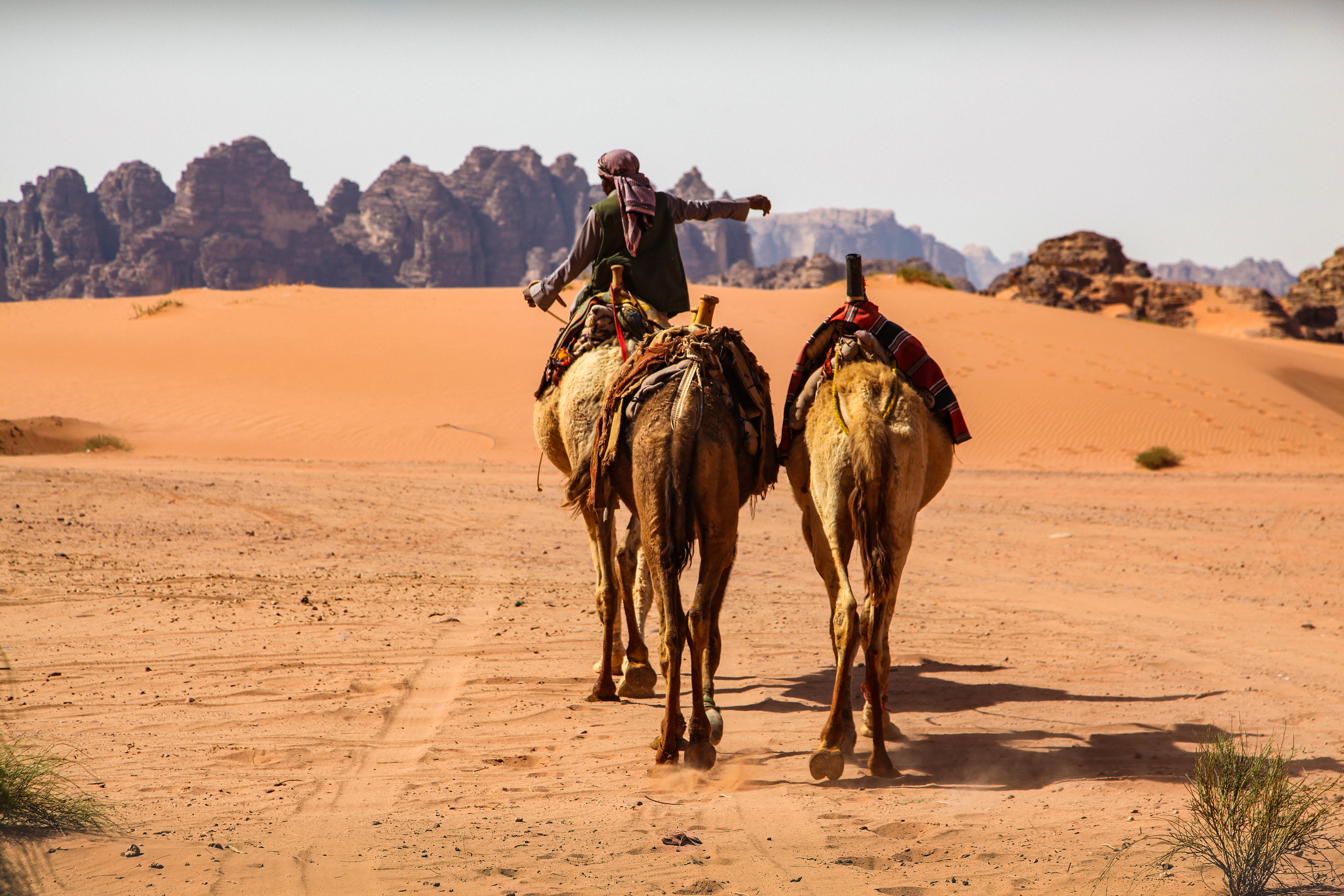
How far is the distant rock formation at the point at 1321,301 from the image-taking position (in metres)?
54.8

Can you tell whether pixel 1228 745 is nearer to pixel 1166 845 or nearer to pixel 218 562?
pixel 1166 845

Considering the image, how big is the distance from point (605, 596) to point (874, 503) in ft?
7.05

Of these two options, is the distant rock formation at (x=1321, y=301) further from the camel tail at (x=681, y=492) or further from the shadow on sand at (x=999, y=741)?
the camel tail at (x=681, y=492)

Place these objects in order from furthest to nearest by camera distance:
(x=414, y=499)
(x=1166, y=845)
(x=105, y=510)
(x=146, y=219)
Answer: (x=146, y=219) → (x=414, y=499) → (x=105, y=510) → (x=1166, y=845)

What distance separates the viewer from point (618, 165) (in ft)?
20.0

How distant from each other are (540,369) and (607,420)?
2367 cm

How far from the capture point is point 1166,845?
3869mm

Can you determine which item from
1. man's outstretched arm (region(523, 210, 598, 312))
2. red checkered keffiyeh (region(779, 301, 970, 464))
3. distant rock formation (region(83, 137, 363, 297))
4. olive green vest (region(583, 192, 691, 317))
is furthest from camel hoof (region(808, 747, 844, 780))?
distant rock formation (region(83, 137, 363, 297))

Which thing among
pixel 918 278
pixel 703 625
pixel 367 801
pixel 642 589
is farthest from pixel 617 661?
pixel 918 278

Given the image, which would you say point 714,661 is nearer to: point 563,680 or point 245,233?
point 563,680

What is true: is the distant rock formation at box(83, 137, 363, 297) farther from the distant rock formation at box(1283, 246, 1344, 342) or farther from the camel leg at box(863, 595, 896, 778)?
the camel leg at box(863, 595, 896, 778)

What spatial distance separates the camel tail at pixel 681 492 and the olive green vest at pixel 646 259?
176cm

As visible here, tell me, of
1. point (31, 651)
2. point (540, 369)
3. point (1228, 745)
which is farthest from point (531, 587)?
point (540, 369)

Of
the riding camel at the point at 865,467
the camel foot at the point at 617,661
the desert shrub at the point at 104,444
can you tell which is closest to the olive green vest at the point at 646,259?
the riding camel at the point at 865,467
